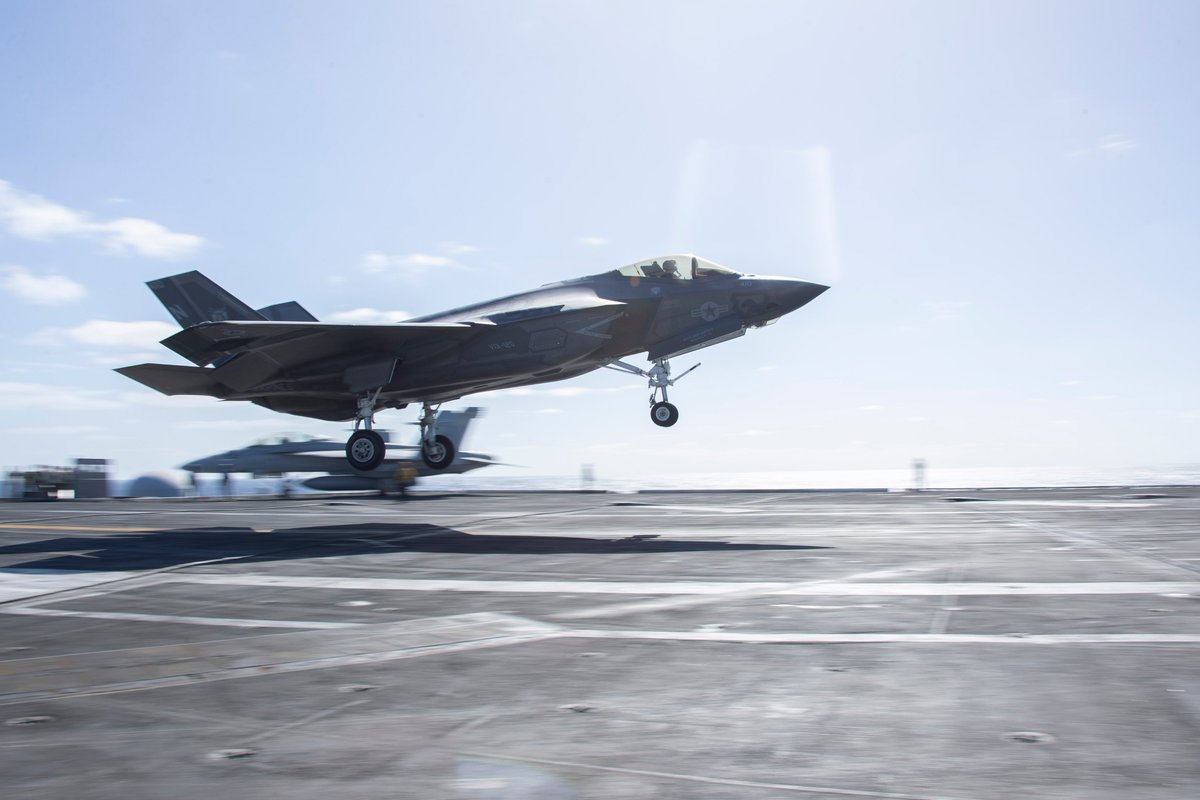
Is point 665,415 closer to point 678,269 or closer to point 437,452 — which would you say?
point 678,269

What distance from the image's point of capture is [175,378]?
75.7 feet

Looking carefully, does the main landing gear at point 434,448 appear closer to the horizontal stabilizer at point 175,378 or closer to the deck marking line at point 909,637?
the horizontal stabilizer at point 175,378

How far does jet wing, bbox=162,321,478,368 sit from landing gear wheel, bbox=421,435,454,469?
15.1ft

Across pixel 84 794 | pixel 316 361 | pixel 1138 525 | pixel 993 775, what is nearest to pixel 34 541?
pixel 316 361

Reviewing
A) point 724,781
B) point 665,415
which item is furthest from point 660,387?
point 724,781

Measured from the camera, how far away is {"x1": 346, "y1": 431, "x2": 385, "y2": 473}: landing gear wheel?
22594 mm

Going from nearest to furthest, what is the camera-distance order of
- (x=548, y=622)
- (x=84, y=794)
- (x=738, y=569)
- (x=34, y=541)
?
(x=84, y=794) < (x=548, y=622) < (x=738, y=569) < (x=34, y=541)

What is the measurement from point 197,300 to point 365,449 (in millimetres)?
7281

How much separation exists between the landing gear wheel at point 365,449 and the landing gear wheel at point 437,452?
354 cm

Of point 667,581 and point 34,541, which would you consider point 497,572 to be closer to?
point 667,581

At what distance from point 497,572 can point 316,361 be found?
1491 cm

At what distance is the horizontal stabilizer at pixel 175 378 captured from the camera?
22.6 metres

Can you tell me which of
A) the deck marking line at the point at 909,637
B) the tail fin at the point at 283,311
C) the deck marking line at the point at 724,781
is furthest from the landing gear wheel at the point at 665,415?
the deck marking line at the point at 724,781

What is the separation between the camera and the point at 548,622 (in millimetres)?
6309
